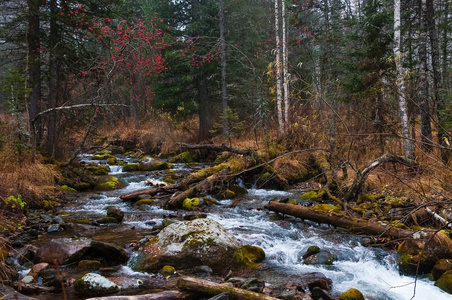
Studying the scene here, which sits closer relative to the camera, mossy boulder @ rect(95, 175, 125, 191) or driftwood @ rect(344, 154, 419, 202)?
driftwood @ rect(344, 154, 419, 202)

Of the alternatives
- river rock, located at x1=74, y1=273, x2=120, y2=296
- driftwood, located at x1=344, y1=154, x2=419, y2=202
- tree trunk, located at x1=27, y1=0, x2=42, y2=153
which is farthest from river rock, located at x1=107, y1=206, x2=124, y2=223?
driftwood, located at x1=344, y1=154, x2=419, y2=202

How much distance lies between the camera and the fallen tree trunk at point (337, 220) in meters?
5.81

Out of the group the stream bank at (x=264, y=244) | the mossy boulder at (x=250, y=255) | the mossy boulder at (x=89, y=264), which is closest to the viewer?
the stream bank at (x=264, y=244)

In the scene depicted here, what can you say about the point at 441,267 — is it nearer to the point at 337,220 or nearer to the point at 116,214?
the point at 337,220

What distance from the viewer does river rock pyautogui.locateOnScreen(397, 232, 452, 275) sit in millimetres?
5035

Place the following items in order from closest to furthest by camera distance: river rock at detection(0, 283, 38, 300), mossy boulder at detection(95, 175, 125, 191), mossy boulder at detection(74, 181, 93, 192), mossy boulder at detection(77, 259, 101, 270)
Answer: river rock at detection(0, 283, 38, 300)
mossy boulder at detection(77, 259, 101, 270)
mossy boulder at detection(74, 181, 93, 192)
mossy boulder at detection(95, 175, 125, 191)

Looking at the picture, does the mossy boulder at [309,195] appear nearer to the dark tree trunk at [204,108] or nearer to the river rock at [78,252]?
the river rock at [78,252]

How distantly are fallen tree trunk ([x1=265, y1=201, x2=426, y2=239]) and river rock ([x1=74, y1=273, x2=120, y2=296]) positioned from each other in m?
3.96

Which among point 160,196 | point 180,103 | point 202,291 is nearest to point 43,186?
point 160,196

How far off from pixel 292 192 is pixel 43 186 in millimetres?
7364

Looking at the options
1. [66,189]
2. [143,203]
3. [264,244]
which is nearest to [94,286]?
[264,244]

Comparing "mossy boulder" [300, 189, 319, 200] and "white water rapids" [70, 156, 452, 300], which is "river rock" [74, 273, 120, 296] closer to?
"white water rapids" [70, 156, 452, 300]

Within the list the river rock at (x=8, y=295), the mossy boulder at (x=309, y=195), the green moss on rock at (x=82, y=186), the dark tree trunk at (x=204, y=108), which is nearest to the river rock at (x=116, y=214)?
the green moss on rock at (x=82, y=186)

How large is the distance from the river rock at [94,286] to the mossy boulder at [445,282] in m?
4.50
